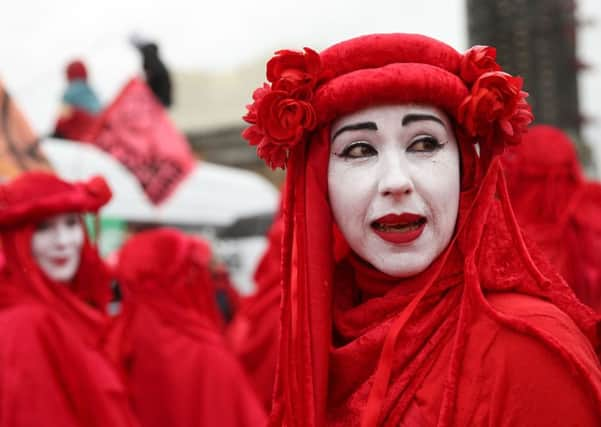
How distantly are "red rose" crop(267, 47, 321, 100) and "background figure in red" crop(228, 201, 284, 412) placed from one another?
135 inches

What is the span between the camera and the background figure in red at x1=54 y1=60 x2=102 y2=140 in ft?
21.5

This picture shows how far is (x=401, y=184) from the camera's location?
1.72 m

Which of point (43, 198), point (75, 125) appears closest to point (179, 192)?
point (75, 125)

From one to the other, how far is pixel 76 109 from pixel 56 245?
9.28 feet

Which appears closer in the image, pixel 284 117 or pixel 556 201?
pixel 284 117

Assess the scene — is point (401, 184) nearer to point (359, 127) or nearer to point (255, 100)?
point (359, 127)

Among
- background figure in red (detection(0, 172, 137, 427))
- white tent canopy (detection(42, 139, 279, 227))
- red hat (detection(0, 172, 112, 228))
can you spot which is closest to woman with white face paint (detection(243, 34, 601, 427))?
background figure in red (detection(0, 172, 137, 427))

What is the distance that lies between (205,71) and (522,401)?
14914 millimetres

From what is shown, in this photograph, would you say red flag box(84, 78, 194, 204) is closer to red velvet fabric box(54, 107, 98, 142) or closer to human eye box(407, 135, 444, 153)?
red velvet fabric box(54, 107, 98, 142)

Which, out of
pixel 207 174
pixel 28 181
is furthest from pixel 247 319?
pixel 207 174

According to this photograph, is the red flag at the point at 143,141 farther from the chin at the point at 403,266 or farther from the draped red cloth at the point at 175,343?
the chin at the point at 403,266

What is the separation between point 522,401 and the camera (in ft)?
4.84

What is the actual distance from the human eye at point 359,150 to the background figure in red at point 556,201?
101 inches

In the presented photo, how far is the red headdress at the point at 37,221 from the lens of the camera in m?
3.89
